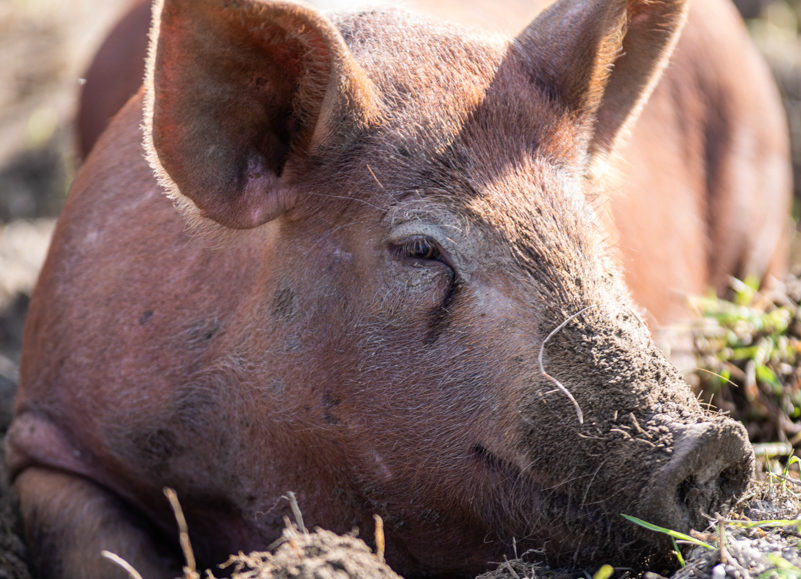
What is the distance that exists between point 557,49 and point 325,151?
0.80m

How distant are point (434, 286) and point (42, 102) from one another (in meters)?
5.85

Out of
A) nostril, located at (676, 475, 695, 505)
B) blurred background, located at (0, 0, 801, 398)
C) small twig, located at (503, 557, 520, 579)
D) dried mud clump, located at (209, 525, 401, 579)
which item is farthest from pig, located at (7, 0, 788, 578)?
blurred background, located at (0, 0, 801, 398)

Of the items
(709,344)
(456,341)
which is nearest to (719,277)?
(709,344)

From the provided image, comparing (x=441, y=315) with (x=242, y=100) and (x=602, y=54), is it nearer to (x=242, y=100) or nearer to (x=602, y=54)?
(x=242, y=100)

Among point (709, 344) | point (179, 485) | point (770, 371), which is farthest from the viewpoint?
point (709, 344)

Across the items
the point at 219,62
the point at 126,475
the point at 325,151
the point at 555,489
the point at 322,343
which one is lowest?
the point at 126,475

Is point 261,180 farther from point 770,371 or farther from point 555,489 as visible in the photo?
point 770,371

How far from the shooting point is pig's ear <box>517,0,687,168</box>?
2.97m

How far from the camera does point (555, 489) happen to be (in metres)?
2.50

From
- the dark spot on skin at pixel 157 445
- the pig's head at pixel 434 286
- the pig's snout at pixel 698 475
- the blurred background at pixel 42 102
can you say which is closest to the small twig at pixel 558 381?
the pig's head at pixel 434 286

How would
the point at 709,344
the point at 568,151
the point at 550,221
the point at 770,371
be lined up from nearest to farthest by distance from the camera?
the point at 550,221 < the point at 568,151 < the point at 770,371 < the point at 709,344

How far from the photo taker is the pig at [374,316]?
2.49m

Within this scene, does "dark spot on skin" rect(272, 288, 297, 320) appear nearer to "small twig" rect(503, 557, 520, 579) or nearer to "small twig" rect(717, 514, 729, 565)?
"small twig" rect(503, 557, 520, 579)

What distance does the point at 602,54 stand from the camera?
9.85 feet
